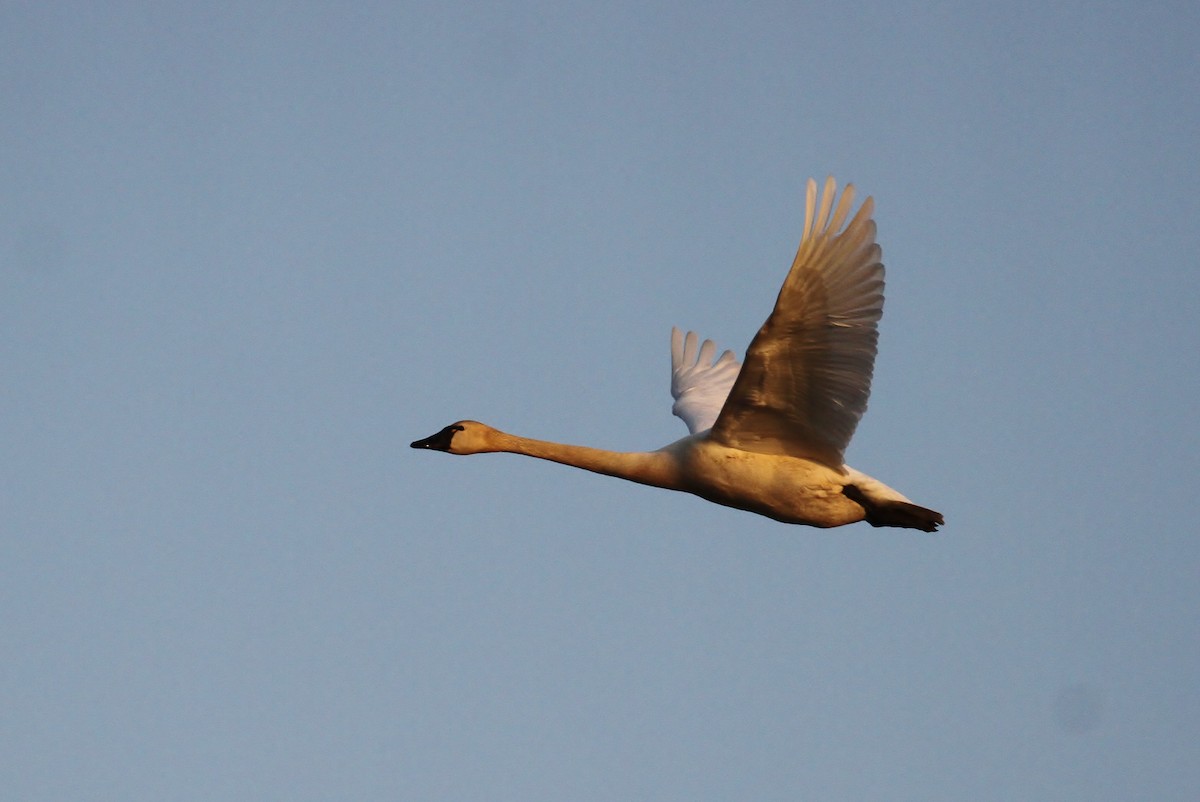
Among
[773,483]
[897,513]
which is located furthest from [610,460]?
[897,513]

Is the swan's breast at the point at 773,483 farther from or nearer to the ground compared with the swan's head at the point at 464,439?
nearer to the ground

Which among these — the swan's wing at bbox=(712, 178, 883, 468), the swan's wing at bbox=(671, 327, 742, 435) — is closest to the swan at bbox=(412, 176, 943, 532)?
the swan's wing at bbox=(712, 178, 883, 468)

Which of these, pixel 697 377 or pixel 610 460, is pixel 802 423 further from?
pixel 697 377

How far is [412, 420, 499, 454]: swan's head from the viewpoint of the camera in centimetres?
1750

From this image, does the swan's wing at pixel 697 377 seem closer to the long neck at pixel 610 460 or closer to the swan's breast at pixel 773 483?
the long neck at pixel 610 460

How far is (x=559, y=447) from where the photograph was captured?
16984mm

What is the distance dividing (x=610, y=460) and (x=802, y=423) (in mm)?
2015

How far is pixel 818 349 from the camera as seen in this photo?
14.7 m

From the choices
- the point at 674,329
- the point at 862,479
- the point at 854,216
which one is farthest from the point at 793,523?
the point at 674,329

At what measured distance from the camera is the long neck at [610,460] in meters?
16.4

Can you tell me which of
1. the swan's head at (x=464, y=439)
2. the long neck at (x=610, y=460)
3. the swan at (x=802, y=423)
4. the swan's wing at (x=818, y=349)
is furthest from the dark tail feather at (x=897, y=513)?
the swan's head at (x=464, y=439)

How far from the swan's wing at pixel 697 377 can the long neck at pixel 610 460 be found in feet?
9.79

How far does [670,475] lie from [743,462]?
76cm

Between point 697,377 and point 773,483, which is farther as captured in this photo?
point 697,377
